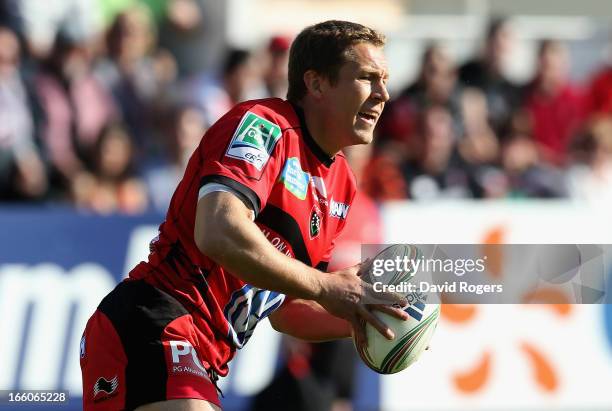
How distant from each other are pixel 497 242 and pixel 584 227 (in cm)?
76

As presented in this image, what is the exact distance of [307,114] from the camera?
554 cm

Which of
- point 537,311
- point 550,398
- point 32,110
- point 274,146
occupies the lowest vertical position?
point 550,398

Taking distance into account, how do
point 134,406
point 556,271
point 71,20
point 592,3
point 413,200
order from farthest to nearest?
point 592,3 < point 71,20 < point 413,200 < point 556,271 < point 134,406

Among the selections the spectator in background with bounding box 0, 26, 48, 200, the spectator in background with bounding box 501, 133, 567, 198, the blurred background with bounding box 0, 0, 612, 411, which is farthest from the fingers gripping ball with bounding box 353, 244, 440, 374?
the spectator in background with bounding box 0, 26, 48, 200

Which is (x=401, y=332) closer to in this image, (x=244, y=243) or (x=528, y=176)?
(x=244, y=243)

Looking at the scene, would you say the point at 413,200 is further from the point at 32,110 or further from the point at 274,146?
the point at 274,146

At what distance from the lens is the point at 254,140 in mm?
5105

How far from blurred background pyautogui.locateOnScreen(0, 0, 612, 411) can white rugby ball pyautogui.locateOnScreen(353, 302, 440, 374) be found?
1882mm

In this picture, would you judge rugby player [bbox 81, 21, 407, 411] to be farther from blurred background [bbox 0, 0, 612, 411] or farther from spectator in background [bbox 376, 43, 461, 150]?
spectator in background [bbox 376, 43, 461, 150]

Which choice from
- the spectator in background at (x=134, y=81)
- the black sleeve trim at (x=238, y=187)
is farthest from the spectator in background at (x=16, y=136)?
the black sleeve trim at (x=238, y=187)

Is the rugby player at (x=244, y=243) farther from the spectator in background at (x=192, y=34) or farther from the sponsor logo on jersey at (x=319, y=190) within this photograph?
the spectator in background at (x=192, y=34)

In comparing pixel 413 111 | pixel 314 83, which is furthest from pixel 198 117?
pixel 314 83

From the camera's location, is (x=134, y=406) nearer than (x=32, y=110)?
Yes

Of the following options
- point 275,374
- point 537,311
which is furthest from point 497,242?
point 275,374
